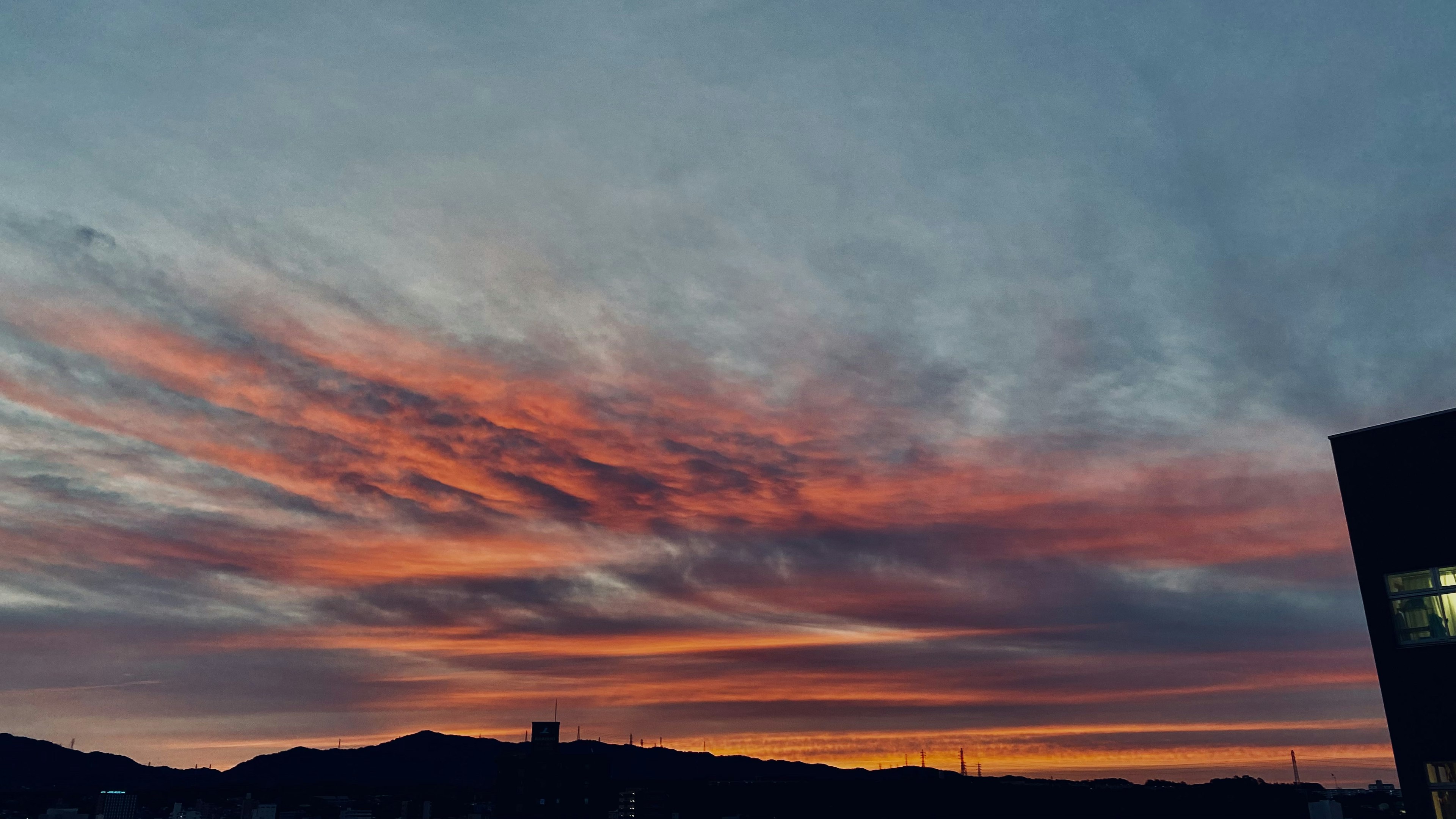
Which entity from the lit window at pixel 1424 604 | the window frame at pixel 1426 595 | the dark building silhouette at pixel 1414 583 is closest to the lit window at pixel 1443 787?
the dark building silhouette at pixel 1414 583

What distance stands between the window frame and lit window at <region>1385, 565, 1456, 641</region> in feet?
0.05

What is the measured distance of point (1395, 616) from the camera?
35.8 m

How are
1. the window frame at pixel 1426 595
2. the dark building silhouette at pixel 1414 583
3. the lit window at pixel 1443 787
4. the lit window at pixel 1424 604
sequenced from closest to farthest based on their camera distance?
the lit window at pixel 1443 787 < the dark building silhouette at pixel 1414 583 < the window frame at pixel 1426 595 < the lit window at pixel 1424 604

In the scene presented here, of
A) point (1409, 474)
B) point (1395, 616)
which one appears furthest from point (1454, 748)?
point (1409, 474)

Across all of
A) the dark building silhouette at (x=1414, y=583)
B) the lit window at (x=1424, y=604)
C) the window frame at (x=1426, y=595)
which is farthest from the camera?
the lit window at (x=1424, y=604)

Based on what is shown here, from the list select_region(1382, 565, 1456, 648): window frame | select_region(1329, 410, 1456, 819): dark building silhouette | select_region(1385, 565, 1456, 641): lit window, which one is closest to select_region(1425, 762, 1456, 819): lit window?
select_region(1329, 410, 1456, 819): dark building silhouette

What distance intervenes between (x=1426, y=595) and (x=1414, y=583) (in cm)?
57

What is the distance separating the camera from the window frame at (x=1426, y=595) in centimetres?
3444

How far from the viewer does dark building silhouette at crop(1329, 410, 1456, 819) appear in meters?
34.2

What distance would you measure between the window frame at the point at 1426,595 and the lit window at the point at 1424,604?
0.01 meters

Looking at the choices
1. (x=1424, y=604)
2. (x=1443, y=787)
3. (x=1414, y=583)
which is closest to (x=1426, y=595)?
(x=1424, y=604)

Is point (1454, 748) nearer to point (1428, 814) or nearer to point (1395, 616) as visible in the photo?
point (1428, 814)

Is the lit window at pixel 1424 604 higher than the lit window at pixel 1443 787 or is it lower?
higher

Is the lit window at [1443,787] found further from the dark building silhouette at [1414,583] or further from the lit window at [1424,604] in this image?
the lit window at [1424,604]
